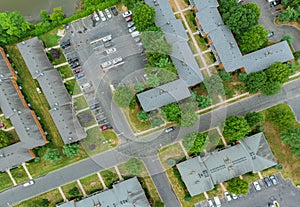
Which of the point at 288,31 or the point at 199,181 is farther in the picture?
the point at 288,31

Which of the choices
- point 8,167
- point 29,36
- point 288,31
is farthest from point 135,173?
point 288,31

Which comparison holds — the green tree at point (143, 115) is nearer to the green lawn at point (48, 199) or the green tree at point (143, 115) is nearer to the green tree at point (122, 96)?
the green tree at point (122, 96)

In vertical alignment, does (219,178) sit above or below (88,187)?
below

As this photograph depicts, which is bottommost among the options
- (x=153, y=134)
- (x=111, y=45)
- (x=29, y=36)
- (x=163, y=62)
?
(x=153, y=134)

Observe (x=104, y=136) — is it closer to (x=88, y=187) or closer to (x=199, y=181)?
(x=88, y=187)
